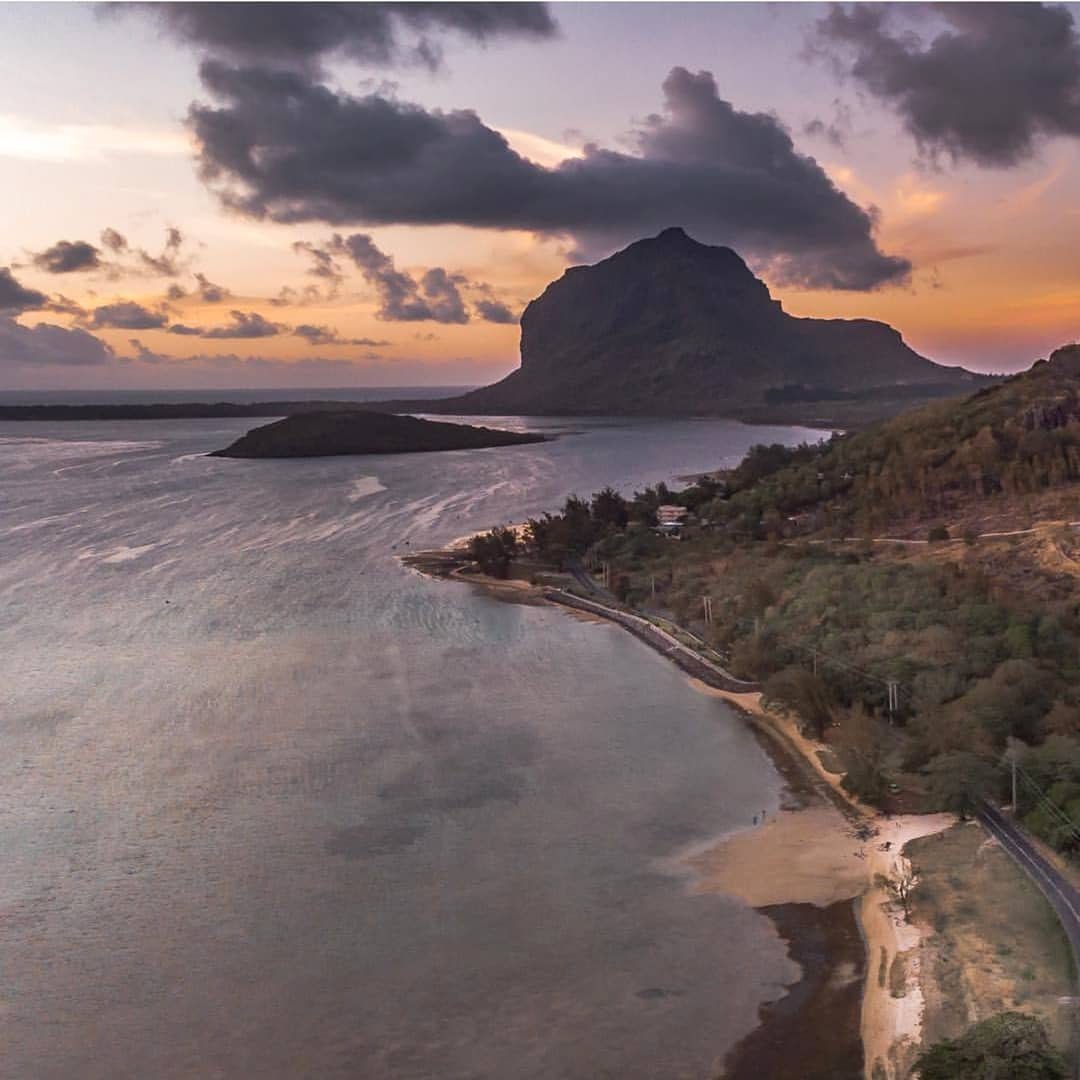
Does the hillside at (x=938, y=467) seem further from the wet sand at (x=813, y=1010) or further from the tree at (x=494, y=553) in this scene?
the wet sand at (x=813, y=1010)

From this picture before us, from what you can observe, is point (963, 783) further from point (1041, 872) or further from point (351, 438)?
point (351, 438)

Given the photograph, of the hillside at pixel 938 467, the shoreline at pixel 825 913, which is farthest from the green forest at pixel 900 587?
the shoreline at pixel 825 913

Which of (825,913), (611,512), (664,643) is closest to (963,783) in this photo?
(825,913)

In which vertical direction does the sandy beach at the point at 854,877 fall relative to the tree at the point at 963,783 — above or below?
below

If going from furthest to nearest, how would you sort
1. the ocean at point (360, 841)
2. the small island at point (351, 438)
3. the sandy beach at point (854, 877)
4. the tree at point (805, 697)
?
the small island at point (351, 438)
the tree at point (805, 697)
the ocean at point (360, 841)
the sandy beach at point (854, 877)

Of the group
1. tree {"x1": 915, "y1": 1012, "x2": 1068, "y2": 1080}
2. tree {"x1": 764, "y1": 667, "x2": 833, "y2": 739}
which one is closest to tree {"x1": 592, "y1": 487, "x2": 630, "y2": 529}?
tree {"x1": 764, "y1": 667, "x2": 833, "y2": 739}

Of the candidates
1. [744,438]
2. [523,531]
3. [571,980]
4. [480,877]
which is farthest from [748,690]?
[744,438]
